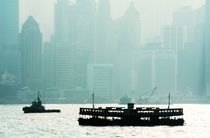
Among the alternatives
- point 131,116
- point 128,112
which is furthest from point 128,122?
point 128,112

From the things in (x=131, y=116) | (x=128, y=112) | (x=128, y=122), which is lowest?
(x=128, y=122)

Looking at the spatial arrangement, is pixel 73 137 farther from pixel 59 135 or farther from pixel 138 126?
pixel 138 126

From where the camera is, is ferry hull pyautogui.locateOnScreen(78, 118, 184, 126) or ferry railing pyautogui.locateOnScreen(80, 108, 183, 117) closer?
ferry railing pyautogui.locateOnScreen(80, 108, 183, 117)

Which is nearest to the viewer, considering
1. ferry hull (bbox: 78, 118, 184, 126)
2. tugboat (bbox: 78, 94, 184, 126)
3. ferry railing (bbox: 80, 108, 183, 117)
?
ferry railing (bbox: 80, 108, 183, 117)

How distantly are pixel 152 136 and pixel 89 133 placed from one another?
13559 millimetres

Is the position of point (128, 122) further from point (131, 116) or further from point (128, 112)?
point (128, 112)

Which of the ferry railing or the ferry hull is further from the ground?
the ferry railing

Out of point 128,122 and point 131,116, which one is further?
point 128,122

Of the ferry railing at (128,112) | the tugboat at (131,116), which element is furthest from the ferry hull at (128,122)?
the ferry railing at (128,112)

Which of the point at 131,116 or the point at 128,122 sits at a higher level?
the point at 131,116

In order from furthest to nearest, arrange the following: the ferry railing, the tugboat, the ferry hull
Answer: the ferry hull, the tugboat, the ferry railing

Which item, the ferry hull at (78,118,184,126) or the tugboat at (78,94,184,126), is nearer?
the tugboat at (78,94,184,126)

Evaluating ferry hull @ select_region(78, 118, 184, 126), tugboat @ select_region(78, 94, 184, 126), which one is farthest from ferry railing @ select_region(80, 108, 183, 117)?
ferry hull @ select_region(78, 118, 184, 126)

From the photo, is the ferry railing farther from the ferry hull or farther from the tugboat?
the ferry hull
